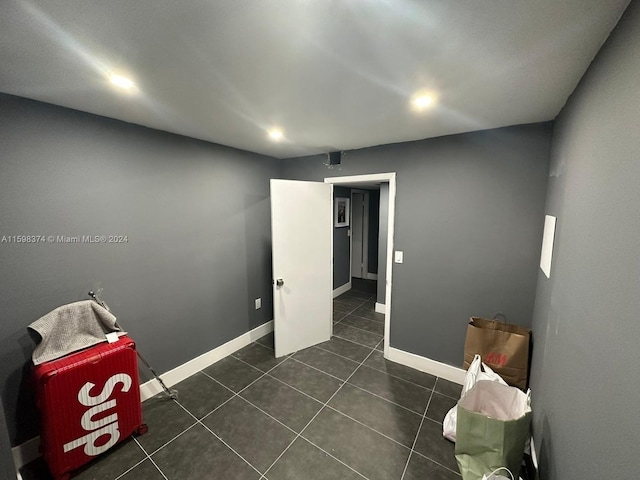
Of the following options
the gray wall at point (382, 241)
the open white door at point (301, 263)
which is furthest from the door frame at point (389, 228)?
the gray wall at point (382, 241)

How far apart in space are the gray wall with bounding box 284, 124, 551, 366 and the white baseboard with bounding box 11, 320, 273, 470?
5.58 feet

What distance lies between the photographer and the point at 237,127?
207cm

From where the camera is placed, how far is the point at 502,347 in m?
1.90

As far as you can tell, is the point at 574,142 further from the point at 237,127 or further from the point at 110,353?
the point at 110,353

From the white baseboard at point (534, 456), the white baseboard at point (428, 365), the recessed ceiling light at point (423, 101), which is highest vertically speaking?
the recessed ceiling light at point (423, 101)

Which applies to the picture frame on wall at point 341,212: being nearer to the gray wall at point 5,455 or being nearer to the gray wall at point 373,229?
the gray wall at point 373,229

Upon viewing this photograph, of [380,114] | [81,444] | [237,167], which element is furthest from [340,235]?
[81,444]

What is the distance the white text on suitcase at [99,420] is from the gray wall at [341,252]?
341 centimetres

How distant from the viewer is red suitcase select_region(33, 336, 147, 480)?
1415 mm

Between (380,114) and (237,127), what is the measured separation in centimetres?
116

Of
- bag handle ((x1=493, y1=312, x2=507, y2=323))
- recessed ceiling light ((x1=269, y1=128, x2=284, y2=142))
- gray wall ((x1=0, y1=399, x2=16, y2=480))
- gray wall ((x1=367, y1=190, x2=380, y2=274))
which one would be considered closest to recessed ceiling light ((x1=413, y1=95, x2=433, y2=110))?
recessed ceiling light ((x1=269, y1=128, x2=284, y2=142))

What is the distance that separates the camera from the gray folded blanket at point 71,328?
148 cm

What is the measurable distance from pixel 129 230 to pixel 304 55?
1866 millimetres

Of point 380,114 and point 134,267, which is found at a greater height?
point 380,114
